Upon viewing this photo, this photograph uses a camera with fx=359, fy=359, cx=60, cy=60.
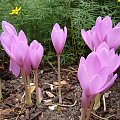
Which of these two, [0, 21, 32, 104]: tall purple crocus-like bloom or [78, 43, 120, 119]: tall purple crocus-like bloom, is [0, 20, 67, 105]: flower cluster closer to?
[0, 21, 32, 104]: tall purple crocus-like bloom

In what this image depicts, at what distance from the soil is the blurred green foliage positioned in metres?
0.29

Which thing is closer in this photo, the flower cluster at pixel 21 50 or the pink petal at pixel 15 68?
the flower cluster at pixel 21 50

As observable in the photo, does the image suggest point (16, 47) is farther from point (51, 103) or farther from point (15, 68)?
point (51, 103)

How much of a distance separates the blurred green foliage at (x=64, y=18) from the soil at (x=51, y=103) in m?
0.29

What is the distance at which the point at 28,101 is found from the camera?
161 centimetres

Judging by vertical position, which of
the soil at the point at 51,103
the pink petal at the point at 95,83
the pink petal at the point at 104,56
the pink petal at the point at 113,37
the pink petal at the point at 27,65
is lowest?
the soil at the point at 51,103

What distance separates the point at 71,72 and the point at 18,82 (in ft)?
1.02

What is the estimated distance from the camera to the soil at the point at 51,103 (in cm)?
158

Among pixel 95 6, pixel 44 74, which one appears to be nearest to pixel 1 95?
pixel 44 74

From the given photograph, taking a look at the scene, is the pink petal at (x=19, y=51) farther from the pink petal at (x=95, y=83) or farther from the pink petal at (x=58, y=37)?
the pink petal at (x=95, y=83)

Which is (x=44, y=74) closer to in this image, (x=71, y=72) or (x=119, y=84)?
(x=71, y=72)

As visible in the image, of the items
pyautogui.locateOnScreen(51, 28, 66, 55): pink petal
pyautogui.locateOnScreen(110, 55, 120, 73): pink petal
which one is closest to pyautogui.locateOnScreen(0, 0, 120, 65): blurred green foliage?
pyautogui.locateOnScreen(51, 28, 66, 55): pink petal

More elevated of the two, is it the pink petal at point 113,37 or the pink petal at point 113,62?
the pink petal at point 113,37

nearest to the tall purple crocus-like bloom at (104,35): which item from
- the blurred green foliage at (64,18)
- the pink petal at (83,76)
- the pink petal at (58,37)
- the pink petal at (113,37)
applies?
the pink petal at (113,37)
